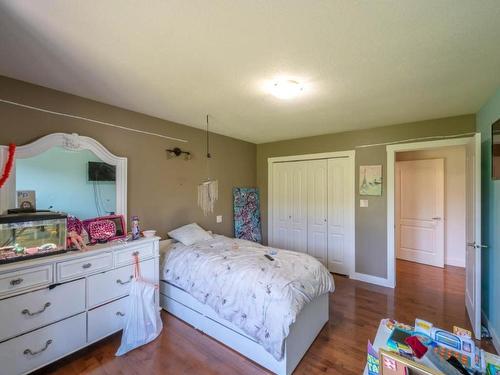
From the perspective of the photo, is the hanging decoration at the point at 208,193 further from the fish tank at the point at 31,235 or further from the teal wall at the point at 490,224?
the teal wall at the point at 490,224

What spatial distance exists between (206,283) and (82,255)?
111 centimetres

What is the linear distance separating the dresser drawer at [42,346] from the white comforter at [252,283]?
915mm

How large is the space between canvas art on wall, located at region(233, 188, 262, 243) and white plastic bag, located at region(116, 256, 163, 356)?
2174 millimetres

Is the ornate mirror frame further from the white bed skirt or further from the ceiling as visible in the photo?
the white bed skirt

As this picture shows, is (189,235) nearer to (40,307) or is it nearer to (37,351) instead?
(40,307)

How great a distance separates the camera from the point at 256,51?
64.4 inches

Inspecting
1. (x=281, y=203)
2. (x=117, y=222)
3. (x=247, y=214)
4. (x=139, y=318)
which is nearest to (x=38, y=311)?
(x=139, y=318)

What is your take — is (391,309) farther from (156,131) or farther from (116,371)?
(156,131)

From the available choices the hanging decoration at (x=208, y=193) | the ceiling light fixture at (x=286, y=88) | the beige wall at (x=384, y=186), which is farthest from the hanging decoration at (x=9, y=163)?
the beige wall at (x=384, y=186)

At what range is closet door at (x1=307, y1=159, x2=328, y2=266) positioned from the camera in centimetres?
411

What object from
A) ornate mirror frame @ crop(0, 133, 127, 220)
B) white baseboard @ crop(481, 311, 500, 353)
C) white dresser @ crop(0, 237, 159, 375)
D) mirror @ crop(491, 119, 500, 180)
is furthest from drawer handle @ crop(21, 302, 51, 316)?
mirror @ crop(491, 119, 500, 180)

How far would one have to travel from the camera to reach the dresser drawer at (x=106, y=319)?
2.08 meters

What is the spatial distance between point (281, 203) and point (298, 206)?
0.37 meters

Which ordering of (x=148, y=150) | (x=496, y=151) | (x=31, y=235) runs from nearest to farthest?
1. (x=31, y=235)
2. (x=496, y=151)
3. (x=148, y=150)
